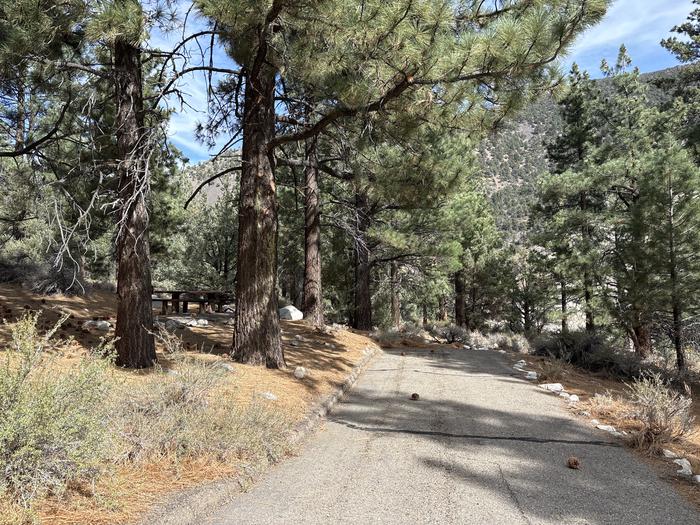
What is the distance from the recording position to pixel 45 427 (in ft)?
9.09

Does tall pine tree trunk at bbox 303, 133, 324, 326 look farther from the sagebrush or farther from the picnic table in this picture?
the sagebrush

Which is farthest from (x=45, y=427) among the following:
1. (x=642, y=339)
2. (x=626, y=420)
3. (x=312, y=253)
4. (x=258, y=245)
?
(x=642, y=339)

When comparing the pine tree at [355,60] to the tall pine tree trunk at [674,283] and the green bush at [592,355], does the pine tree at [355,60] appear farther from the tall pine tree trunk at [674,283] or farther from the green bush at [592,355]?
the tall pine tree trunk at [674,283]

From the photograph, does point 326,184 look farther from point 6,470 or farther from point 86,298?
point 6,470

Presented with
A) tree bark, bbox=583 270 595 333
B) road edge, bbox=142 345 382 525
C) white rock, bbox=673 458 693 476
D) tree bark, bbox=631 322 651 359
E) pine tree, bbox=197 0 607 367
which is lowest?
road edge, bbox=142 345 382 525

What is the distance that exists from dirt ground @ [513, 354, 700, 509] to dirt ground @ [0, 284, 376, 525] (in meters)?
3.57

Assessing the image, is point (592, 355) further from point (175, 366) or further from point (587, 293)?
point (175, 366)

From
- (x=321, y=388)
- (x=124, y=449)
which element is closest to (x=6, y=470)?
(x=124, y=449)

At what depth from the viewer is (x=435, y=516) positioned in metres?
3.16

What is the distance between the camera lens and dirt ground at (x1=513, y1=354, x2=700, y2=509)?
12.9ft

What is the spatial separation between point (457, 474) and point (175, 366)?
3.57 metres

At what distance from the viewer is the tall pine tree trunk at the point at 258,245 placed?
730 cm

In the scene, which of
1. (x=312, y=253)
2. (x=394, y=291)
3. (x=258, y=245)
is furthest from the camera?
(x=394, y=291)

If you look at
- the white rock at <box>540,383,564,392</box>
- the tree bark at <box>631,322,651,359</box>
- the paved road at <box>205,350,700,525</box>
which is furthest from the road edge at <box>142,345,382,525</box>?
the tree bark at <box>631,322,651,359</box>
